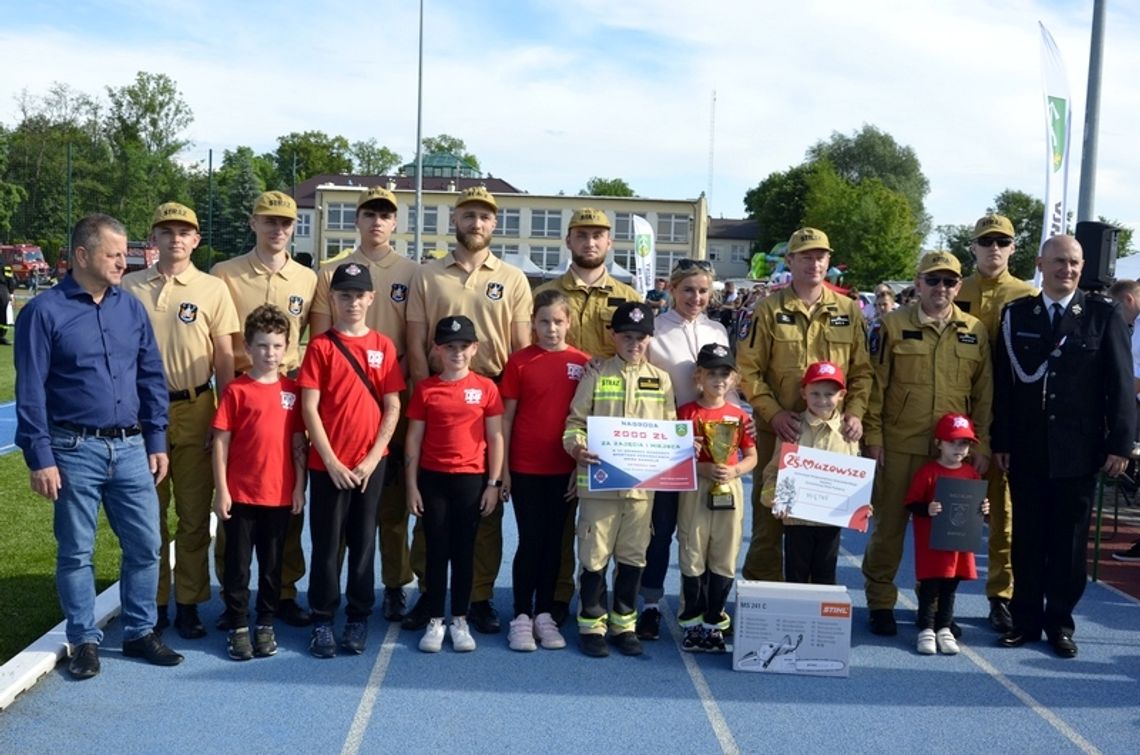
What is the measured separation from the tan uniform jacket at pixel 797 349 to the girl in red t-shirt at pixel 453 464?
5.15 ft

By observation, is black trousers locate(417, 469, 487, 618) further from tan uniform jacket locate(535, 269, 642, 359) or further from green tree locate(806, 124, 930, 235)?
green tree locate(806, 124, 930, 235)

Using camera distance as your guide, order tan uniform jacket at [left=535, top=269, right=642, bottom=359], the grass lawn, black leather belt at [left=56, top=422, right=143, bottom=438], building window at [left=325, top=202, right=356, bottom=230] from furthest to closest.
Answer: building window at [left=325, top=202, right=356, bottom=230], tan uniform jacket at [left=535, top=269, right=642, bottom=359], the grass lawn, black leather belt at [left=56, top=422, right=143, bottom=438]

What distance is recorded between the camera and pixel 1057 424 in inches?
235

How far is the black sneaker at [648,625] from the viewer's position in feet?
20.4

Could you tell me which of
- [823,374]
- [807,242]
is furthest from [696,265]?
[823,374]

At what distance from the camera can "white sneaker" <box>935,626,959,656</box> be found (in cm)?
605

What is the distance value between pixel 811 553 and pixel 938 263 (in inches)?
72.8

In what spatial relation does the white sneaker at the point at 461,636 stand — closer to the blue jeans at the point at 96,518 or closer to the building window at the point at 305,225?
the blue jeans at the point at 96,518

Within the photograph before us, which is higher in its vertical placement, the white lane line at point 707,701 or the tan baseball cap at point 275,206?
the tan baseball cap at point 275,206

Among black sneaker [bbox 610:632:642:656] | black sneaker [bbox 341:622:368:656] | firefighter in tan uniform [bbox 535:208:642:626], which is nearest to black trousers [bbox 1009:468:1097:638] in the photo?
black sneaker [bbox 610:632:642:656]

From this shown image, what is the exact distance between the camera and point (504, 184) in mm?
93875

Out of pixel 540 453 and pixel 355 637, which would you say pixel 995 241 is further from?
pixel 355 637

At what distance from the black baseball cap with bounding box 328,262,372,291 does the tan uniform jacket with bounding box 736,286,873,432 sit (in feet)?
7.39

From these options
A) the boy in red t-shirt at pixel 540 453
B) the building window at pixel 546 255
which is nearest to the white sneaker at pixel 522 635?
the boy in red t-shirt at pixel 540 453
